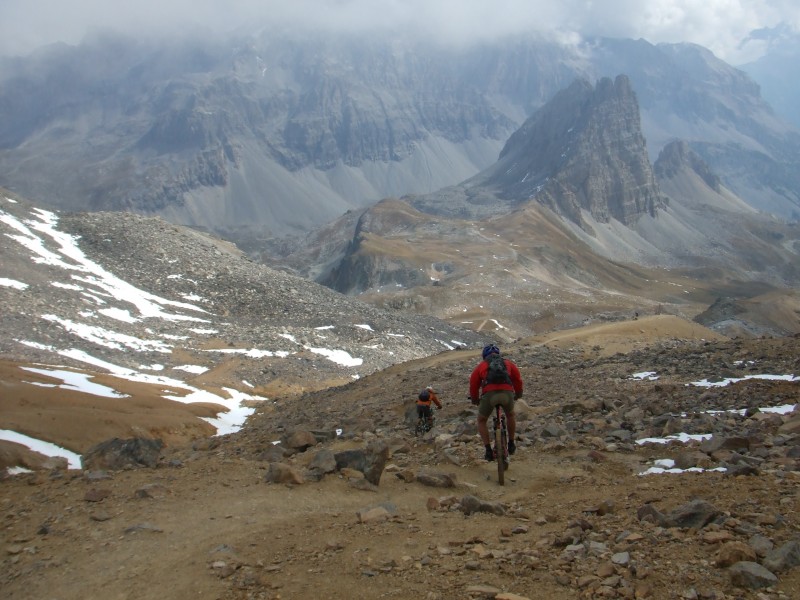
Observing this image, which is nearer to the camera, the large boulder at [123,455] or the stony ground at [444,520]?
the stony ground at [444,520]

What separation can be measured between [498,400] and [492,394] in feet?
0.55

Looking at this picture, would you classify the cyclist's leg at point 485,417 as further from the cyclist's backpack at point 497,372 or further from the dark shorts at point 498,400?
the cyclist's backpack at point 497,372

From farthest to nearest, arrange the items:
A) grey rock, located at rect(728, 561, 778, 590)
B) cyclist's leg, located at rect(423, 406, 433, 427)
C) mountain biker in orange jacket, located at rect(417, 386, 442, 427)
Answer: cyclist's leg, located at rect(423, 406, 433, 427) < mountain biker in orange jacket, located at rect(417, 386, 442, 427) < grey rock, located at rect(728, 561, 778, 590)

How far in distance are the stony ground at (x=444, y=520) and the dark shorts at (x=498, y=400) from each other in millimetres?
1333

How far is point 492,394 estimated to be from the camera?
550 inches

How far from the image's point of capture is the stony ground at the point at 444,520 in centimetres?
839

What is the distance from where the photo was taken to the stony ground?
8.39m

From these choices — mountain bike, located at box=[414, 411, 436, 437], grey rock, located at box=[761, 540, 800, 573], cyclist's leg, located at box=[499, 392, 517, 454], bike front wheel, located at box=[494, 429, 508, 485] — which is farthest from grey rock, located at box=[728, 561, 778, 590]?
mountain bike, located at box=[414, 411, 436, 437]

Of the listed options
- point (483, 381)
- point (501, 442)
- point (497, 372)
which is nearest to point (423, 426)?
point (483, 381)

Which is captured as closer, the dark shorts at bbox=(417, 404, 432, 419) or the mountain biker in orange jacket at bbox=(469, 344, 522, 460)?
the mountain biker in orange jacket at bbox=(469, 344, 522, 460)

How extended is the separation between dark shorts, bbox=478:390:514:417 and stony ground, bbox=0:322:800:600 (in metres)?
1.33

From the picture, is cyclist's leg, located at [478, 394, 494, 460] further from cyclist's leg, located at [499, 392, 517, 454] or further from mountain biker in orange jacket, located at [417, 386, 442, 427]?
mountain biker in orange jacket, located at [417, 386, 442, 427]

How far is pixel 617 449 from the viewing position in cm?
1542

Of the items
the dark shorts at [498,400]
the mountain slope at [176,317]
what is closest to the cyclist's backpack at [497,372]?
the dark shorts at [498,400]
